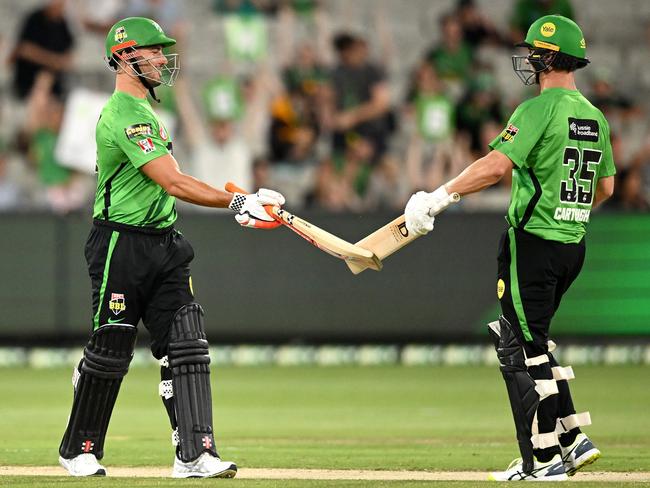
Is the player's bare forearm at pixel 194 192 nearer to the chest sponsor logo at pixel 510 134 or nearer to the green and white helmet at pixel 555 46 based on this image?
the chest sponsor logo at pixel 510 134

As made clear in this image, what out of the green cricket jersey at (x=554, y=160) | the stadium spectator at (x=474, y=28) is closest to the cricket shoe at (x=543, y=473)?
the green cricket jersey at (x=554, y=160)

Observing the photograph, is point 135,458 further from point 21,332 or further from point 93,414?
point 21,332

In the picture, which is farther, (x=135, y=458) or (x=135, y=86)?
(x=135, y=458)

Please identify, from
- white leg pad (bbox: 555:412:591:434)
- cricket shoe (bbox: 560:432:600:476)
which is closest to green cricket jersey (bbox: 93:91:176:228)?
white leg pad (bbox: 555:412:591:434)

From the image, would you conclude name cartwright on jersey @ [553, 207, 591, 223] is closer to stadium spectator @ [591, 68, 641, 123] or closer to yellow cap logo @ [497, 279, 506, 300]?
yellow cap logo @ [497, 279, 506, 300]

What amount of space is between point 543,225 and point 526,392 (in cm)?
86

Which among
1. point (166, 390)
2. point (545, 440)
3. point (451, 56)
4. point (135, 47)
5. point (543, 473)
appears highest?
point (451, 56)

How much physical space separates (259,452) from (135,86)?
→ 268 cm

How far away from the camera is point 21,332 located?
14.6 meters

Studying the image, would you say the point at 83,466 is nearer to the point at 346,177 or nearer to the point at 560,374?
the point at 560,374

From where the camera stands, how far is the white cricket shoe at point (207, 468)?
6.91 meters

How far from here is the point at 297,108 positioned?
16.0 meters

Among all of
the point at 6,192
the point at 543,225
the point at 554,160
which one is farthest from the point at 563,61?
the point at 6,192

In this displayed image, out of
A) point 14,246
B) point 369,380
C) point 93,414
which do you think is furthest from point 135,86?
point 14,246
